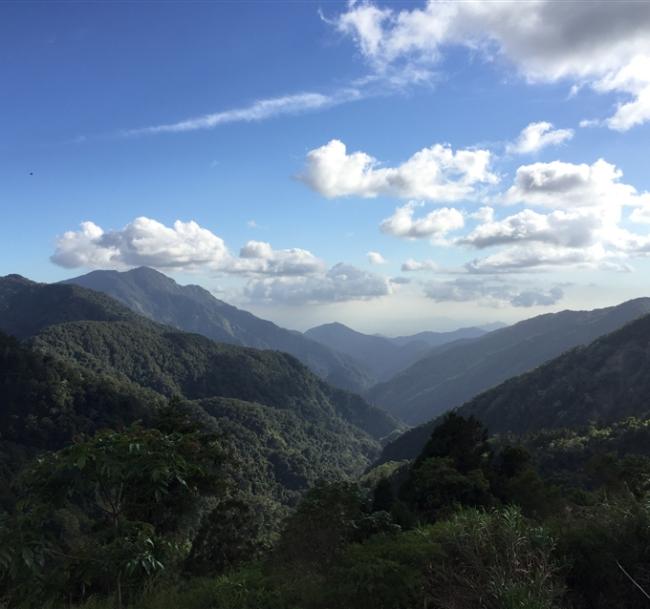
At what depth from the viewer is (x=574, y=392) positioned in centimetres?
11762

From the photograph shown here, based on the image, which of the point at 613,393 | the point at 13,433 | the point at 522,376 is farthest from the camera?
the point at 522,376

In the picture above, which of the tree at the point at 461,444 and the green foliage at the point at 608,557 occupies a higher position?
the green foliage at the point at 608,557

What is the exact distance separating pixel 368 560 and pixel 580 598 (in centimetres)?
238

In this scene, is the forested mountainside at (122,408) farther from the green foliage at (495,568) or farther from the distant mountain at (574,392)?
the green foliage at (495,568)

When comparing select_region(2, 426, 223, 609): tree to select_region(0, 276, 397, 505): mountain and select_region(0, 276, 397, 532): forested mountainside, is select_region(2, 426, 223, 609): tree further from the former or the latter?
select_region(0, 276, 397, 532): forested mountainside

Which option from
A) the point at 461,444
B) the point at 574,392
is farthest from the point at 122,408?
the point at 574,392

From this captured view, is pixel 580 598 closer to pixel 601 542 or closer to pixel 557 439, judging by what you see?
pixel 601 542

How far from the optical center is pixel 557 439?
257 feet

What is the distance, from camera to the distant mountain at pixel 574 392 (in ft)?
354

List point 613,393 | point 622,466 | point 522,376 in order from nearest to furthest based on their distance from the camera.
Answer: point 622,466
point 613,393
point 522,376

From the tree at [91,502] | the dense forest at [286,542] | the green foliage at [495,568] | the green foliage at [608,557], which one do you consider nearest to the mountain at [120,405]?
the dense forest at [286,542]

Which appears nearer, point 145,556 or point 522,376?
point 145,556

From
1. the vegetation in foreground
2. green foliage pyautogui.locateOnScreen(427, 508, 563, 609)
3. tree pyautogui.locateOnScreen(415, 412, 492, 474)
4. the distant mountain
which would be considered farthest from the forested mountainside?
green foliage pyautogui.locateOnScreen(427, 508, 563, 609)

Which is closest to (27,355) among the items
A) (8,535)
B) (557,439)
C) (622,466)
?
(557,439)
